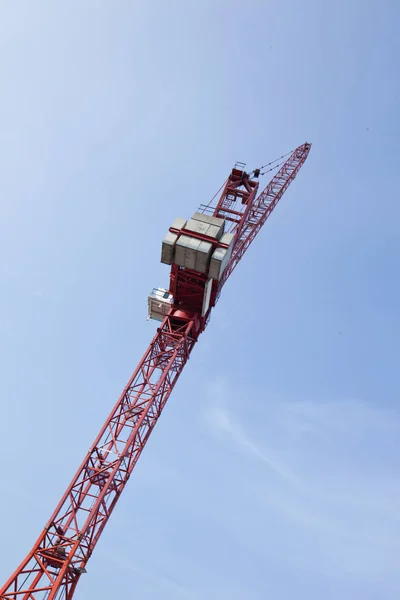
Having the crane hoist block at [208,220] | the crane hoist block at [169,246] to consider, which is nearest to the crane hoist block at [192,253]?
the crane hoist block at [169,246]

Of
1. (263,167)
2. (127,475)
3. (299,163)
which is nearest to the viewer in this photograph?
(127,475)

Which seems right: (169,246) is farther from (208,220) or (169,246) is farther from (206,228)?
(208,220)

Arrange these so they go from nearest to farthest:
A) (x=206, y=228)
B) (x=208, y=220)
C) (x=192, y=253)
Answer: (x=192, y=253)
(x=206, y=228)
(x=208, y=220)

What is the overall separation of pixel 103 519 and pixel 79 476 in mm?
2888

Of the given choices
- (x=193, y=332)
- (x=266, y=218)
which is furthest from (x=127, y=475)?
(x=266, y=218)

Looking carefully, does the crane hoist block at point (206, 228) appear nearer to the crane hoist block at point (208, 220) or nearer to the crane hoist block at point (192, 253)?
the crane hoist block at point (208, 220)

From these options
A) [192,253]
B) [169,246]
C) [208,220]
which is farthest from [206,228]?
[169,246]

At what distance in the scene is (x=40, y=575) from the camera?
24375 millimetres

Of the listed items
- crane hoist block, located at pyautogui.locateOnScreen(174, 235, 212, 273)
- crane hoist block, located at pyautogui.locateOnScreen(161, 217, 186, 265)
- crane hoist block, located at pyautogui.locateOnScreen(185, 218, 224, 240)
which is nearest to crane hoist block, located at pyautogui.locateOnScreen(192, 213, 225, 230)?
crane hoist block, located at pyautogui.locateOnScreen(185, 218, 224, 240)

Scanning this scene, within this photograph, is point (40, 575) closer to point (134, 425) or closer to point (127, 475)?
point (127, 475)

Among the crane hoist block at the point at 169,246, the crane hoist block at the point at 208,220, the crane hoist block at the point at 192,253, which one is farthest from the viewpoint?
the crane hoist block at the point at 208,220

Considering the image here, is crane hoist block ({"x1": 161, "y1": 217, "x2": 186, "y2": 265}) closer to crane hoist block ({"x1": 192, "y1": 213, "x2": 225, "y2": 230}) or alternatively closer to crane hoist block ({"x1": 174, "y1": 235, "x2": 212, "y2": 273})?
crane hoist block ({"x1": 174, "y1": 235, "x2": 212, "y2": 273})

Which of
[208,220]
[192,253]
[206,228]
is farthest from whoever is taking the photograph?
[208,220]

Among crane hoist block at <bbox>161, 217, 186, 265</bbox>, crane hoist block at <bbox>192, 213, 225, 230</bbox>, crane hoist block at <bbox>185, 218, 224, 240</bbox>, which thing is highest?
crane hoist block at <bbox>192, 213, 225, 230</bbox>
